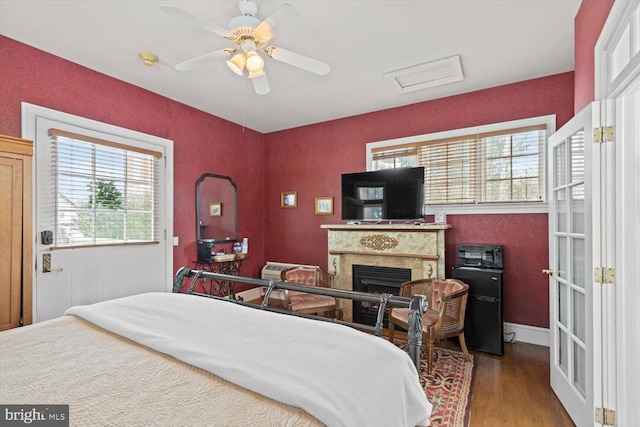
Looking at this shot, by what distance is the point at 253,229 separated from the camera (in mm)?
4965

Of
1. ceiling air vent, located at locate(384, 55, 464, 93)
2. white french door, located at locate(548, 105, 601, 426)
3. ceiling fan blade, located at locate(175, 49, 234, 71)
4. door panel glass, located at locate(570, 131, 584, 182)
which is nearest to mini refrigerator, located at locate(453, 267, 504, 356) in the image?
white french door, located at locate(548, 105, 601, 426)

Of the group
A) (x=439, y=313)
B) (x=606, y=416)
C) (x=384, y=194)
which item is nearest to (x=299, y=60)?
(x=384, y=194)

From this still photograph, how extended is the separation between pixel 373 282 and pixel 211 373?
287cm

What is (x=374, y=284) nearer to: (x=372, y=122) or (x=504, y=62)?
(x=372, y=122)

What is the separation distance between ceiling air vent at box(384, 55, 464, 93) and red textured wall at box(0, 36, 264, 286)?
8.06 ft

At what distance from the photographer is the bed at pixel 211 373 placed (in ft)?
2.94

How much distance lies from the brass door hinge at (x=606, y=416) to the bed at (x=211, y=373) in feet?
3.79

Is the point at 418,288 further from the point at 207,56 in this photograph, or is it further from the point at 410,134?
the point at 207,56

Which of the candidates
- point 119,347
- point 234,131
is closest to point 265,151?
point 234,131

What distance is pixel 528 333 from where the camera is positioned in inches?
127

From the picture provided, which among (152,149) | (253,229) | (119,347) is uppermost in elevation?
(152,149)

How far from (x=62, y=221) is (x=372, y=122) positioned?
3.55 meters

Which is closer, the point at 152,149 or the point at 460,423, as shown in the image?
the point at 460,423

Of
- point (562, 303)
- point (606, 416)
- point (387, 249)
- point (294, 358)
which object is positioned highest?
point (387, 249)
